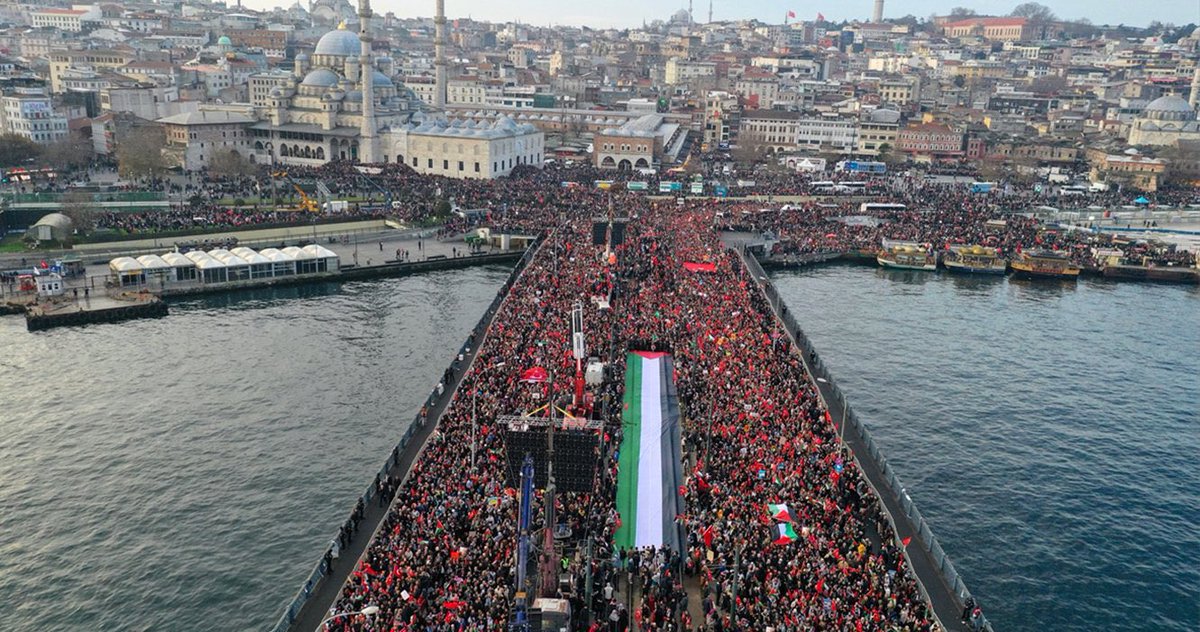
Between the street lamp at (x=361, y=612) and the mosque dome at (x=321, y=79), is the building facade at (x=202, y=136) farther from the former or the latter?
the street lamp at (x=361, y=612)

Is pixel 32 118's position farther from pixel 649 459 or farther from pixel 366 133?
pixel 649 459

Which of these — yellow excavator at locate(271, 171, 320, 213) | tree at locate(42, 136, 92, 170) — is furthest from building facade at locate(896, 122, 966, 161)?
tree at locate(42, 136, 92, 170)

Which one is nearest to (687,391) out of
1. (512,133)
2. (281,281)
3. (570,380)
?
(570,380)

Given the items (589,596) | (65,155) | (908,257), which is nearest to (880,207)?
(908,257)

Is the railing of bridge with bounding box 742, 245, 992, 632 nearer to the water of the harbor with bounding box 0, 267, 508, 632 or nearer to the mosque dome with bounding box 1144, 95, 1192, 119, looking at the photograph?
the water of the harbor with bounding box 0, 267, 508, 632

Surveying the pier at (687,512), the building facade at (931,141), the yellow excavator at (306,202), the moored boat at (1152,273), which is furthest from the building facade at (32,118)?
the building facade at (931,141)

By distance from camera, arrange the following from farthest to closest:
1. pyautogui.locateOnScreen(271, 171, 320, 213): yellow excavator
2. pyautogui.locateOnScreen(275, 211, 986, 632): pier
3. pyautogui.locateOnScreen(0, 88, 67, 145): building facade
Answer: pyautogui.locateOnScreen(0, 88, 67, 145): building facade < pyautogui.locateOnScreen(271, 171, 320, 213): yellow excavator < pyautogui.locateOnScreen(275, 211, 986, 632): pier
